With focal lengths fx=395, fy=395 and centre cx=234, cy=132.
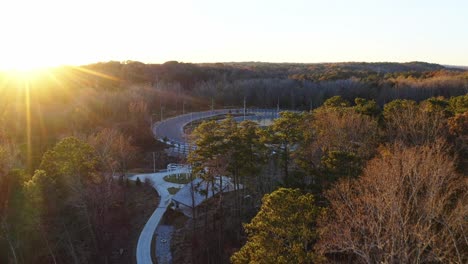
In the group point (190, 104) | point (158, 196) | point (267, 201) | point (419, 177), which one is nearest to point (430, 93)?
point (190, 104)

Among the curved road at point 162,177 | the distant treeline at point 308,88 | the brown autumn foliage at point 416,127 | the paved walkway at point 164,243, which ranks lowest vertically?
the paved walkway at point 164,243

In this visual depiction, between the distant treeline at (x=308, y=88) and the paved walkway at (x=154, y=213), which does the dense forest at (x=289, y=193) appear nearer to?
the paved walkway at (x=154, y=213)

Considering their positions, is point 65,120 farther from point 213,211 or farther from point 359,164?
point 359,164

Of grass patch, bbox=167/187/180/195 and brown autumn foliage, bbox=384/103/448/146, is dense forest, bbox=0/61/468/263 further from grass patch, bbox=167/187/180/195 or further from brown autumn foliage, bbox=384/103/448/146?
grass patch, bbox=167/187/180/195

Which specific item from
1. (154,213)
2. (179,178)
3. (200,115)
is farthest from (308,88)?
(154,213)

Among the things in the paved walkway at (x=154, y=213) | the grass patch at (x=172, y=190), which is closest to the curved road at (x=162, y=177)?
the paved walkway at (x=154, y=213)

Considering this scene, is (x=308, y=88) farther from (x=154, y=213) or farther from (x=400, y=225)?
(x=400, y=225)
